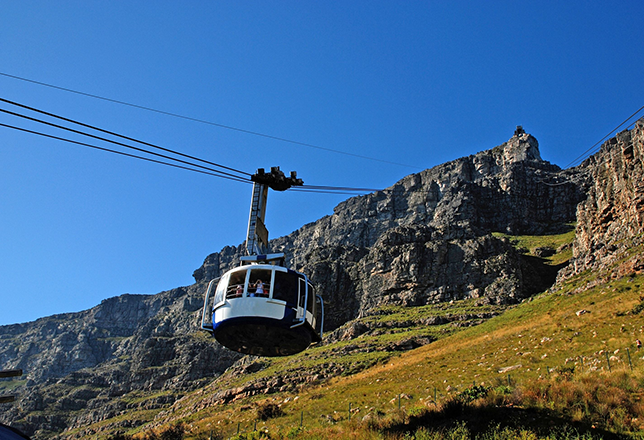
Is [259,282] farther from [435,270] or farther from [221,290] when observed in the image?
[435,270]

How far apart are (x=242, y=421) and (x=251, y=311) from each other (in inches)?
1073

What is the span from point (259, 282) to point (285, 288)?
1.00 m

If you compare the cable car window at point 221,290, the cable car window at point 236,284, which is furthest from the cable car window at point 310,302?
the cable car window at point 221,290

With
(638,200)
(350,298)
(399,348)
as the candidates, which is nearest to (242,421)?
(399,348)

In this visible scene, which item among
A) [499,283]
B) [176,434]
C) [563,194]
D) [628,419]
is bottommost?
[176,434]

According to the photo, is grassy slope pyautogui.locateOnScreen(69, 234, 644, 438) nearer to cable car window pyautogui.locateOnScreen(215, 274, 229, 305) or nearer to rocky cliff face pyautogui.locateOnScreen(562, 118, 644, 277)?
rocky cliff face pyautogui.locateOnScreen(562, 118, 644, 277)

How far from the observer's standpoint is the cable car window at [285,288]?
18859 mm

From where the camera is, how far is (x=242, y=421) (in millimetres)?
41938

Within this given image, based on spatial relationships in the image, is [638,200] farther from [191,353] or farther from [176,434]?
[191,353]

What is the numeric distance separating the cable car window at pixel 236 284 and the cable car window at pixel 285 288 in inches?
51.1

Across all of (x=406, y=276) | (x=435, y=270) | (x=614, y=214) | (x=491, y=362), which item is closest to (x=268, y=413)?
(x=491, y=362)

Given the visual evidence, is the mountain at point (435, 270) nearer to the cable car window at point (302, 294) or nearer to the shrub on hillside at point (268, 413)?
the shrub on hillside at point (268, 413)

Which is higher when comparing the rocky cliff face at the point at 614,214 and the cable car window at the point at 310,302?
the rocky cliff face at the point at 614,214

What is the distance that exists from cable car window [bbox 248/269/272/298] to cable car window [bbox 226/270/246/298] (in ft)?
1.12
